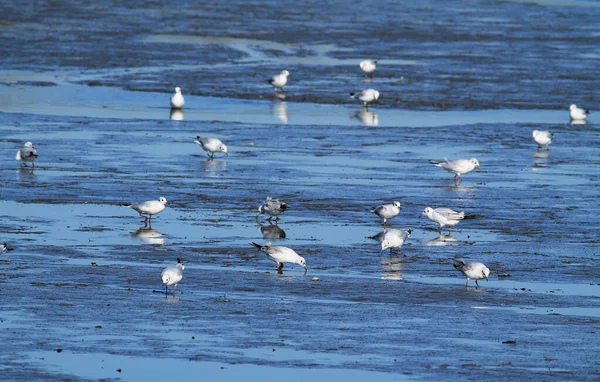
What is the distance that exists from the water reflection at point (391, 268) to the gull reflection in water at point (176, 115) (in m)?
14.5

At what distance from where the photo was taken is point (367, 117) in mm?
33219

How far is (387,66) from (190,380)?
1305 inches

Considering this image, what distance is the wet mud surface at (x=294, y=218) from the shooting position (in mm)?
12883

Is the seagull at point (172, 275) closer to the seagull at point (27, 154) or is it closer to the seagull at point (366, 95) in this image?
the seagull at point (27, 154)

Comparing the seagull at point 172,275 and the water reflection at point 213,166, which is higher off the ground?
the water reflection at point 213,166

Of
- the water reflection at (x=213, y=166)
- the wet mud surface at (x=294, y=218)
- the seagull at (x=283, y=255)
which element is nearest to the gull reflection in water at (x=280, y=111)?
the wet mud surface at (x=294, y=218)

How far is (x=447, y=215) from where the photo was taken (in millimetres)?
19391

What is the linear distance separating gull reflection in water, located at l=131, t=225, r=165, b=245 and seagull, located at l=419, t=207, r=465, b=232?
3.87 m

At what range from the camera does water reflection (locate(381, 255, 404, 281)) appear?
54.2 ft

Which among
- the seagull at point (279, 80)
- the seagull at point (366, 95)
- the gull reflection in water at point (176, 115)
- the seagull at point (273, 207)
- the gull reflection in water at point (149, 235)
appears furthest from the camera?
the seagull at point (279, 80)

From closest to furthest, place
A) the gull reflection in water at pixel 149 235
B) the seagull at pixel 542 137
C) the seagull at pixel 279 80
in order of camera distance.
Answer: the gull reflection in water at pixel 149 235 → the seagull at pixel 542 137 → the seagull at pixel 279 80

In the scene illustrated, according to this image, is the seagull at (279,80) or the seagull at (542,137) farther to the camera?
Answer: the seagull at (279,80)

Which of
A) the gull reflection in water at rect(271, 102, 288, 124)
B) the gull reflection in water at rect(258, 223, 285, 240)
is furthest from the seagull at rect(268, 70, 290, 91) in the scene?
the gull reflection in water at rect(258, 223, 285, 240)

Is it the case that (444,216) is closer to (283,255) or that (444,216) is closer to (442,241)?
(442,241)
